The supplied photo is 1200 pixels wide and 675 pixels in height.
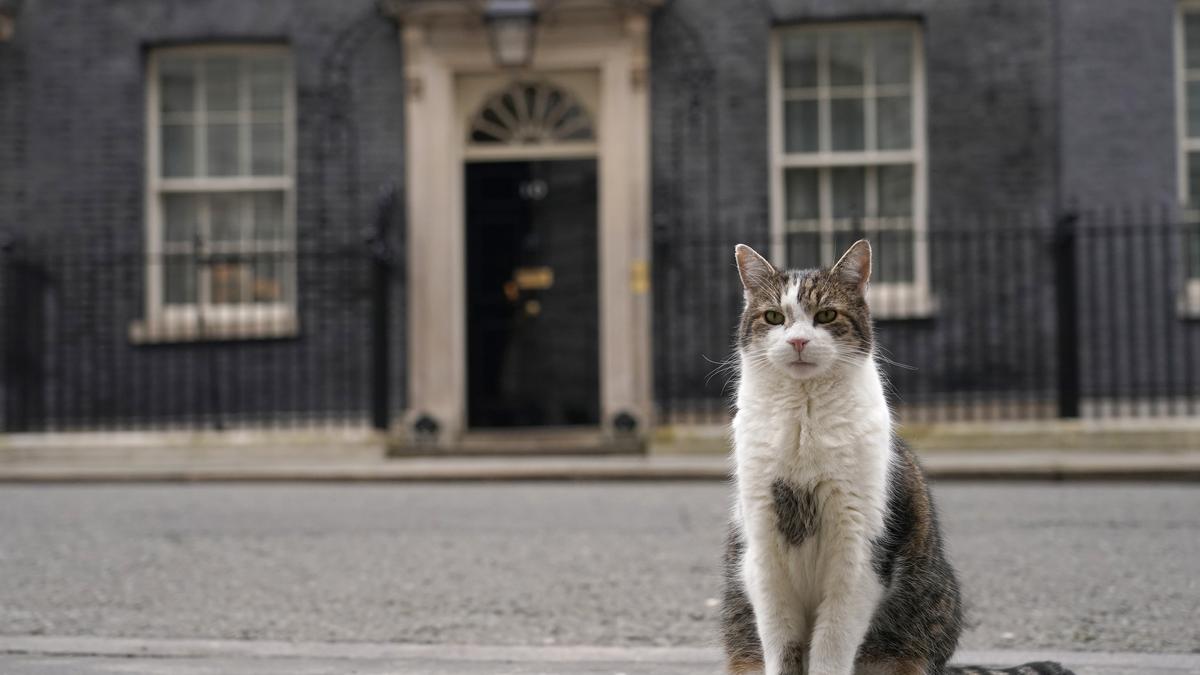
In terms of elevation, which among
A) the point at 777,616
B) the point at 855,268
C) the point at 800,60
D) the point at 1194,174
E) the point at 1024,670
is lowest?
the point at 1024,670

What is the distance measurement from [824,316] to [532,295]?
9.34m

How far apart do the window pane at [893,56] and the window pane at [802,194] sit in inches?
42.9

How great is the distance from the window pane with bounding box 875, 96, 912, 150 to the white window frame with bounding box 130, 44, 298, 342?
5502mm

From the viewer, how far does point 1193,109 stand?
40.6ft

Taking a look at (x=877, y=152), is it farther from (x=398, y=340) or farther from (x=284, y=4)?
(x=284, y=4)

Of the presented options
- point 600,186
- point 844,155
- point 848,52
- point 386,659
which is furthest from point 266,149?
point 386,659

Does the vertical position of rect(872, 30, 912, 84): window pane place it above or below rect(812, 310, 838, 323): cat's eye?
above

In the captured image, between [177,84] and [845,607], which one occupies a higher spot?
[177,84]

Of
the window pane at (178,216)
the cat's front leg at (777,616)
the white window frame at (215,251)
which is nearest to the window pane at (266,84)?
the white window frame at (215,251)

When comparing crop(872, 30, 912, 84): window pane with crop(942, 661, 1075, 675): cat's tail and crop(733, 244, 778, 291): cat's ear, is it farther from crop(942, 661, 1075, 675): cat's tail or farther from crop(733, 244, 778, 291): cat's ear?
crop(942, 661, 1075, 675): cat's tail

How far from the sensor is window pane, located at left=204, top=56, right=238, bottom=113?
507 inches

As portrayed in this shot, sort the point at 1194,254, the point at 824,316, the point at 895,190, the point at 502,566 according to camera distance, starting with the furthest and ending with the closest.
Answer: the point at 895,190, the point at 1194,254, the point at 502,566, the point at 824,316

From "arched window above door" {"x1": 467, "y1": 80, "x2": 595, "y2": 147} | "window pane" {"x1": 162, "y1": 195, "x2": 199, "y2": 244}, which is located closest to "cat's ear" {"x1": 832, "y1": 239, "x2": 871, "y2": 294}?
"arched window above door" {"x1": 467, "y1": 80, "x2": 595, "y2": 147}

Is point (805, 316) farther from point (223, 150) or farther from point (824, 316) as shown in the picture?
point (223, 150)
